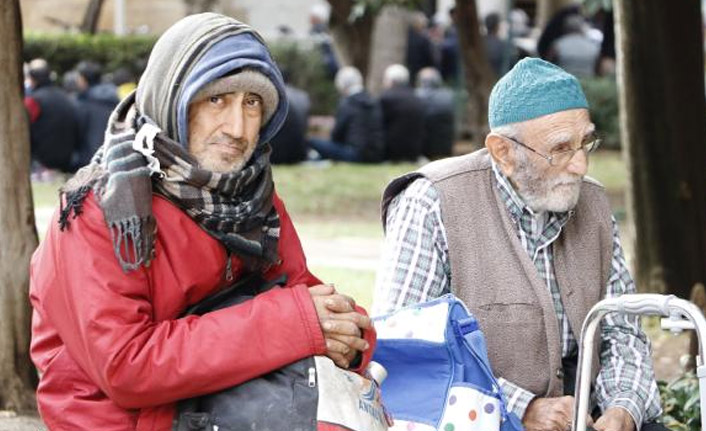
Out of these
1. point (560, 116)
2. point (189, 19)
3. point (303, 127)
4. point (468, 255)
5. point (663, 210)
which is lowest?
point (303, 127)

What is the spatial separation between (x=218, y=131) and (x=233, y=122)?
42mm

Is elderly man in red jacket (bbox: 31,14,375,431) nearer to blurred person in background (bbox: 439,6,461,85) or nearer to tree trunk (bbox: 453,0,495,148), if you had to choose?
tree trunk (bbox: 453,0,495,148)

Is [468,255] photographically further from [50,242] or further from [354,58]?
[354,58]

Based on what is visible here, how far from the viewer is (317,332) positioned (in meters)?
3.49

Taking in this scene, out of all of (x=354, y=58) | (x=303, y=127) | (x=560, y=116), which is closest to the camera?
(x=560, y=116)

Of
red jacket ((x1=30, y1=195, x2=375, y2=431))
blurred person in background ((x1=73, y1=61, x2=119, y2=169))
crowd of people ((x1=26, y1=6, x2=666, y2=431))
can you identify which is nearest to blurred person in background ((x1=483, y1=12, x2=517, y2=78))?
blurred person in background ((x1=73, y1=61, x2=119, y2=169))

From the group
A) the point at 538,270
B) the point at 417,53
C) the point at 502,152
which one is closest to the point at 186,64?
the point at 502,152

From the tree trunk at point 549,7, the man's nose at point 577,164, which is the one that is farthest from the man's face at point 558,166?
the tree trunk at point 549,7

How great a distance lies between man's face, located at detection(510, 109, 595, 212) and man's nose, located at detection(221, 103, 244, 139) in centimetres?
115

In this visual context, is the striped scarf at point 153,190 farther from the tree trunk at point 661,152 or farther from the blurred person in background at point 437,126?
the blurred person in background at point 437,126

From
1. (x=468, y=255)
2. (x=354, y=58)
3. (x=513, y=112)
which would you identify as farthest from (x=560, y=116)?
(x=354, y=58)

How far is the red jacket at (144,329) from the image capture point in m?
3.41

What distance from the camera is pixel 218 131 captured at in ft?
12.1

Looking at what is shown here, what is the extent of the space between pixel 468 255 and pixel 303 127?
15.3 meters
